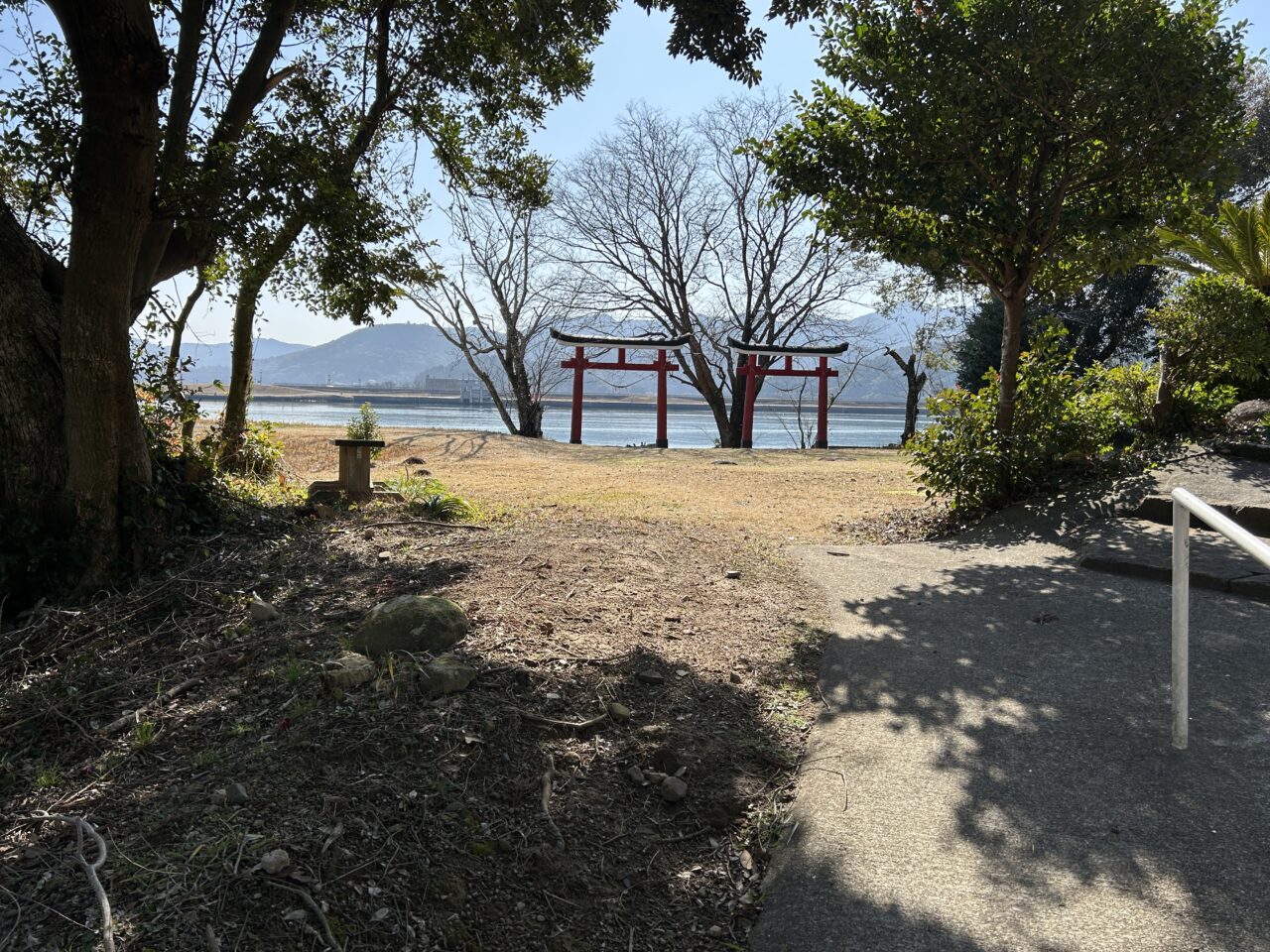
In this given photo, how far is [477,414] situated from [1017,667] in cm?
3391

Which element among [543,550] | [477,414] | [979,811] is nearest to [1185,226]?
[543,550]

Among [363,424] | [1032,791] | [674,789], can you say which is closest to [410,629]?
[674,789]

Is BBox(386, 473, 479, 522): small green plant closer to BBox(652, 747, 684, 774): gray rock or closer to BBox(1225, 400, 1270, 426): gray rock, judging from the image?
BBox(652, 747, 684, 774): gray rock

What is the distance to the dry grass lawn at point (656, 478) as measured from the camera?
816cm

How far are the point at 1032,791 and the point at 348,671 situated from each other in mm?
2506

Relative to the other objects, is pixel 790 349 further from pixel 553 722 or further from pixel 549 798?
pixel 549 798

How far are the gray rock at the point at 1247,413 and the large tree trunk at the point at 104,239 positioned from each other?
908 cm

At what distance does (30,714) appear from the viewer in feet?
11.0

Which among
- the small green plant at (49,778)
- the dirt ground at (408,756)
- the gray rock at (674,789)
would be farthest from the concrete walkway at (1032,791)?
the small green plant at (49,778)

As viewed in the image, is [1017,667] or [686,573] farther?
[686,573]

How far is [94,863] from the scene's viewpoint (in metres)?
2.26

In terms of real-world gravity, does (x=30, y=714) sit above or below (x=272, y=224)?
below

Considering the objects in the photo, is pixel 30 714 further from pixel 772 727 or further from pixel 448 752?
pixel 772 727

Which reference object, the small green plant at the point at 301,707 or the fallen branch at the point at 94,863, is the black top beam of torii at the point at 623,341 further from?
the fallen branch at the point at 94,863
